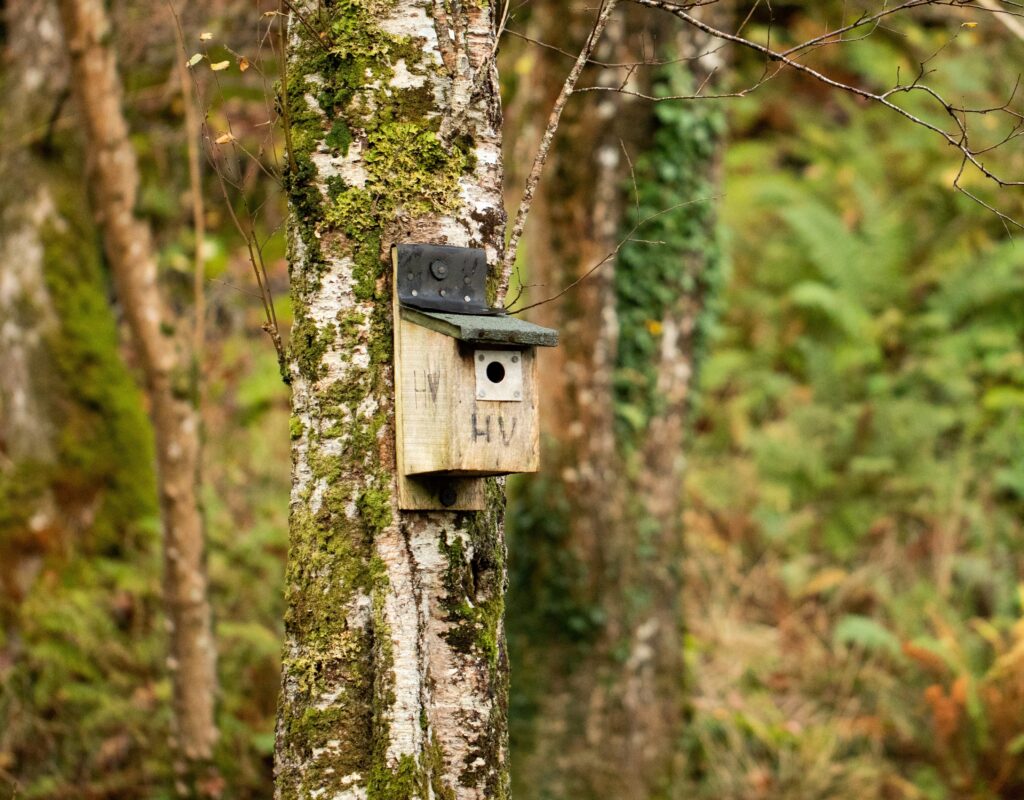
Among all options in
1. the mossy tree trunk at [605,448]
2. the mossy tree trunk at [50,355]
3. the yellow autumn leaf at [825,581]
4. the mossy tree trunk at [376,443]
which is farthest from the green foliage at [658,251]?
the mossy tree trunk at [50,355]

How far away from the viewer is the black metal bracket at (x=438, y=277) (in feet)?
8.24

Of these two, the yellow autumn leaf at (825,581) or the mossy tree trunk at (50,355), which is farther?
the yellow autumn leaf at (825,581)

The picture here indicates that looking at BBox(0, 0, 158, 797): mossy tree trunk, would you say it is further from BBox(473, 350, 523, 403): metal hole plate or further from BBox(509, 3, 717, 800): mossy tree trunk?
BBox(473, 350, 523, 403): metal hole plate

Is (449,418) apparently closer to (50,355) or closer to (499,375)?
(499,375)

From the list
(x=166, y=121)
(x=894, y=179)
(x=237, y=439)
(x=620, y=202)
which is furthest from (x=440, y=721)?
(x=894, y=179)

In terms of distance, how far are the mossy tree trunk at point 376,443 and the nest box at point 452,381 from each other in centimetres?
5

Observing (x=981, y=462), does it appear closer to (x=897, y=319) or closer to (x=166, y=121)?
(x=897, y=319)

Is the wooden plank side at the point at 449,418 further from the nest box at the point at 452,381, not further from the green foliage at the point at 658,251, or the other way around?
the green foliage at the point at 658,251

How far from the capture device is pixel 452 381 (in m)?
2.55

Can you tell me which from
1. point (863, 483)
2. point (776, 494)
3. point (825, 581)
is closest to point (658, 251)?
point (825, 581)

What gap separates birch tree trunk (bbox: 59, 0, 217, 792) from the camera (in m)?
4.87

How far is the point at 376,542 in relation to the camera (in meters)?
2.48

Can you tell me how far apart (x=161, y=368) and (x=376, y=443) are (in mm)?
2830

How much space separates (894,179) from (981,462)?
3.53 meters
